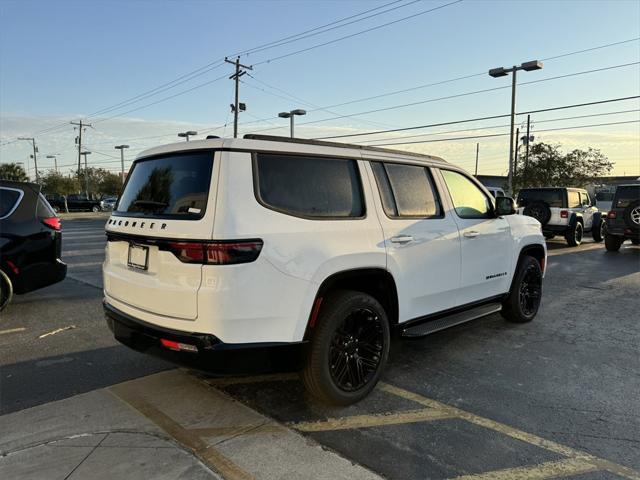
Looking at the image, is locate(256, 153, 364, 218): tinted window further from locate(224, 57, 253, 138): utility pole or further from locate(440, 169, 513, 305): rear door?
locate(224, 57, 253, 138): utility pole

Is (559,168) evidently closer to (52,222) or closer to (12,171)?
(52,222)

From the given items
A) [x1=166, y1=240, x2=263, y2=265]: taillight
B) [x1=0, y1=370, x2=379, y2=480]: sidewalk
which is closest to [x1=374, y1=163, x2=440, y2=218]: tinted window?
[x1=166, y1=240, x2=263, y2=265]: taillight

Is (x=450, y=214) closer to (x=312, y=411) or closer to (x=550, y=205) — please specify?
(x=312, y=411)

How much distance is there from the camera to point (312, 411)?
133 inches

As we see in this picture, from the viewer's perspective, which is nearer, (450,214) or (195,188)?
(195,188)

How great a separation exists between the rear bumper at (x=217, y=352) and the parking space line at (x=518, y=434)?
1085 millimetres

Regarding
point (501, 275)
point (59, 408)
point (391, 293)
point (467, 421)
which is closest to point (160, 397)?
point (59, 408)

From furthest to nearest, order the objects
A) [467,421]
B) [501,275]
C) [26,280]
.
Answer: [26,280], [501,275], [467,421]

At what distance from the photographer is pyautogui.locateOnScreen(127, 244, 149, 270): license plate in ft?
10.3

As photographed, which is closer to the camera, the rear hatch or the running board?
the rear hatch

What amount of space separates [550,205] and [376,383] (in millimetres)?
12833

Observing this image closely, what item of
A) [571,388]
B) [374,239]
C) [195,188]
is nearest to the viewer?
[195,188]

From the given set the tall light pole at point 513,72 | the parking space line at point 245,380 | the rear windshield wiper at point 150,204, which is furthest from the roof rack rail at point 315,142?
the tall light pole at point 513,72

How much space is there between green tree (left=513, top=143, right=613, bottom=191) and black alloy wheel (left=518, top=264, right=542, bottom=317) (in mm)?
27487
